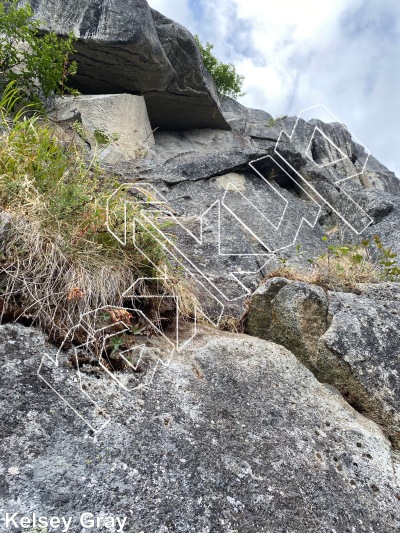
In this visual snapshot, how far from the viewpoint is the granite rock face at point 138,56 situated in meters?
8.21

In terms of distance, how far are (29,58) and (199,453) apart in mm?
6573

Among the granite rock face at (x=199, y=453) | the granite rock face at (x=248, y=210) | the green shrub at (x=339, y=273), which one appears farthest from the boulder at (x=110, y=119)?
the granite rock face at (x=199, y=453)

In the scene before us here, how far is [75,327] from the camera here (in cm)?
292

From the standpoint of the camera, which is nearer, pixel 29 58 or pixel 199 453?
pixel 199 453

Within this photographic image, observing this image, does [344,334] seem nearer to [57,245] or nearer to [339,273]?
[339,273]

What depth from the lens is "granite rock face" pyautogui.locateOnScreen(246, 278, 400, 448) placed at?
10.8 feet

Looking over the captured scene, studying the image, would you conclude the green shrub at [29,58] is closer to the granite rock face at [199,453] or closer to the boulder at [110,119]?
the boulder at [110,119]

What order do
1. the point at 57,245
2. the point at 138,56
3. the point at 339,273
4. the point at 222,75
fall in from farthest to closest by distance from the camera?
the point at 222,75, the point at 138,56, the point at 339,273, the point at 57,245

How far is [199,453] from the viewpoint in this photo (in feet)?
8.27

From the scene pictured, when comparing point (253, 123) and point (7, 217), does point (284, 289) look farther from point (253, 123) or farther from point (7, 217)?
point (253, 123)

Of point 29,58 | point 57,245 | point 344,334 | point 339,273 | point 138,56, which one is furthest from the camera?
point 138,56

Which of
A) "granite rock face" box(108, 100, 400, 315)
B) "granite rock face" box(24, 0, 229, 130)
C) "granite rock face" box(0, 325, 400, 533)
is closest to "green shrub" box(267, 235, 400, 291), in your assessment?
"granite rock face" box(108, 100, 400, 315)

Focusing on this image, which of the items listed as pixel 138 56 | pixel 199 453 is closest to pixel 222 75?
pixel 138 56

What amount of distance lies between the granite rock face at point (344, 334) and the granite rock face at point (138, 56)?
6225mm
